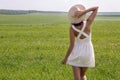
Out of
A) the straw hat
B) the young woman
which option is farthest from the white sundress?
the straw hat

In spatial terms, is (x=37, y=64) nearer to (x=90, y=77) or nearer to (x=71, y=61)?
(x=90, y=77)

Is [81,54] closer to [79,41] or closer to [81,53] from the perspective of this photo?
[81,53]

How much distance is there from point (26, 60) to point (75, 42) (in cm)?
704

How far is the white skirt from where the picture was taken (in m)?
6.94

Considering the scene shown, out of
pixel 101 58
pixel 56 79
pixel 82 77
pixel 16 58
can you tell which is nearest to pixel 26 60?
pixel 16 58

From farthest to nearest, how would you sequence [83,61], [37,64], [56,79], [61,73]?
[37,64] → [61,73] → [56,79] → [83,61]

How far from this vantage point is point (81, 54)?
22.7ft

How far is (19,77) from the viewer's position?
10508 mm

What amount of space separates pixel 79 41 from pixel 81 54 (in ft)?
0.93

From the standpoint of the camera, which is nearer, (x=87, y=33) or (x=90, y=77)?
(x=87, y=33)

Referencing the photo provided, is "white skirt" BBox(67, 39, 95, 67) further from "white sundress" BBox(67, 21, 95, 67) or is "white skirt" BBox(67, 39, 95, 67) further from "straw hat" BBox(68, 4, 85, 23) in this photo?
"straw hat" BBox(68, 4, 85, 23)

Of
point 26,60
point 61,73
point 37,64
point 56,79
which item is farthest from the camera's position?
point 26,60

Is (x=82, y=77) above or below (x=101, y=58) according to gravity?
above

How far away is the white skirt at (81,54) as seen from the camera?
694 cm
